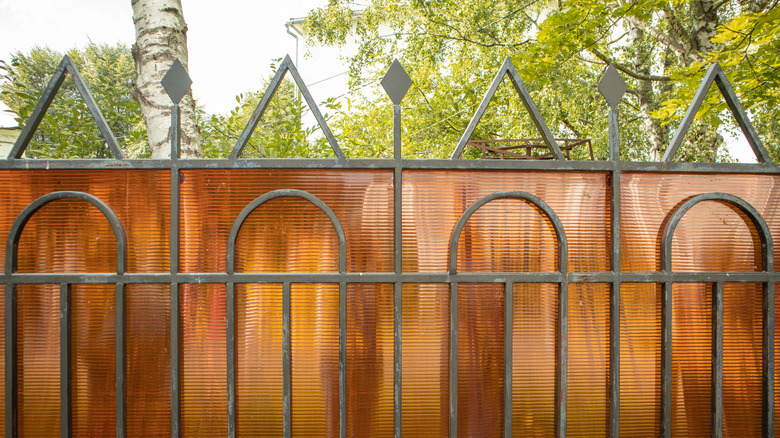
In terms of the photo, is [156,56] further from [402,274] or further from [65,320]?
[402,274]

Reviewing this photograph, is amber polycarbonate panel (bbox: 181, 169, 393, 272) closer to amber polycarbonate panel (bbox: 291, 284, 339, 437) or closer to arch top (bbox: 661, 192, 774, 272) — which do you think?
amber polycarbonate panel (bbox: 291, 284, 339, 437)

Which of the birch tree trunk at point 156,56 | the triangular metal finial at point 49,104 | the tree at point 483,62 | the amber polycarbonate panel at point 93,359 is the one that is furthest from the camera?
the tree at point 483,62

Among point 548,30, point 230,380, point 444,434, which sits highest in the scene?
point 548,30

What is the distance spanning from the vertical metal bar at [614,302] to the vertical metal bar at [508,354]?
475mm

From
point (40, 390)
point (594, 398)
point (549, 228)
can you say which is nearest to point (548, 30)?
point (549, 228)

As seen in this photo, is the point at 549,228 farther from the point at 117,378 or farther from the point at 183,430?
the point at 117,378

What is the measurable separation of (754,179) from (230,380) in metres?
2.64

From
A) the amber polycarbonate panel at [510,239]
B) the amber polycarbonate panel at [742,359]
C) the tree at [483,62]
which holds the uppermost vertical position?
the tree at [483,62]

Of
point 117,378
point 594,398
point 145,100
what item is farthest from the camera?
point 145,100

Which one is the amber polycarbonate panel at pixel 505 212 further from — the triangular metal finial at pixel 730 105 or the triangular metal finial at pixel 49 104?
the triangular metal finial at pixel 49 104

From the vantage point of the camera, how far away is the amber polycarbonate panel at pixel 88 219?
6.19 ft

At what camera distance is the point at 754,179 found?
6.52ft

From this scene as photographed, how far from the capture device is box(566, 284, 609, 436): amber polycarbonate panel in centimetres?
193

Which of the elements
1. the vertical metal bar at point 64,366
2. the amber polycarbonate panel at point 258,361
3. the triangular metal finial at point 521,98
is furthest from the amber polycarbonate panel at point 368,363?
the vertical metal bar at point 64,366
